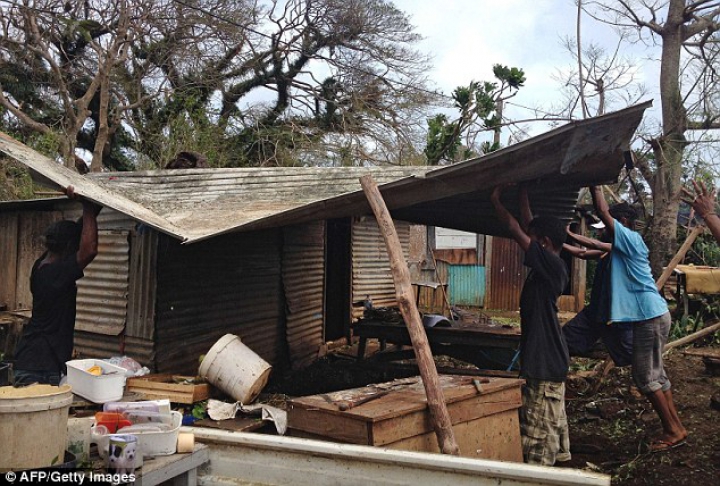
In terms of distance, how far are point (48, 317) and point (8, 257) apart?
16.0 feet

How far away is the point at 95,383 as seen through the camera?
4.54 meters

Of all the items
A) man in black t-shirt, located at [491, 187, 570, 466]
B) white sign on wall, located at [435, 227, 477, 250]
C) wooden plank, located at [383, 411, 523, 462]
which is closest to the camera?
wooden plank, located at [383, 411, 523, 462]

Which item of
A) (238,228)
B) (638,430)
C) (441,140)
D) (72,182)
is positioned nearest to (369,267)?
(441,140)

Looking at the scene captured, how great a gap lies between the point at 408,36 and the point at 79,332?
17.9 meters

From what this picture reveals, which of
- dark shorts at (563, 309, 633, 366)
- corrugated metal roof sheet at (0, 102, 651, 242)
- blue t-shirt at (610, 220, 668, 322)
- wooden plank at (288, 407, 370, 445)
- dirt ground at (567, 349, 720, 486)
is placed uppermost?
corrugated metal roof sheet at (0, 102, 651, 242)

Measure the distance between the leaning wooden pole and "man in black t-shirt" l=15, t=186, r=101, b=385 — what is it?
235cm

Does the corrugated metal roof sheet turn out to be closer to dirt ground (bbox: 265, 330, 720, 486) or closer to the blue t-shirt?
the blue t-shirt

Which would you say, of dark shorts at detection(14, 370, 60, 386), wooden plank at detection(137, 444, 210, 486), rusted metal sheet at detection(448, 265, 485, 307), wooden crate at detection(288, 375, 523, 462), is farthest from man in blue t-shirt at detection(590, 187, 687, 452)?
rusted metal sheet at detection(448, 265, 485, 307)

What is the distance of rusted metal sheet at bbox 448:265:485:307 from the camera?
59.7 feet

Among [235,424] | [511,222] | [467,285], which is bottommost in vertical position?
[235,424]

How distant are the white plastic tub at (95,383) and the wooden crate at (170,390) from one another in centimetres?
58

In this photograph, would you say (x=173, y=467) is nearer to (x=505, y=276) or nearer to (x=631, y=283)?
(x=631, y=283)

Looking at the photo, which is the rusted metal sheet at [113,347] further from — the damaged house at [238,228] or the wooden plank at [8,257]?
the wooden plank at [8,257]

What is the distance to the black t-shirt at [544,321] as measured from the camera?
4801mm
